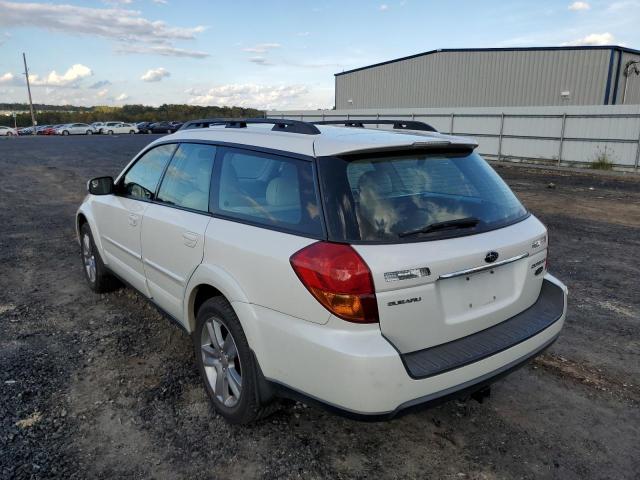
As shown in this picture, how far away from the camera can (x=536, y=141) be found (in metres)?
20.2

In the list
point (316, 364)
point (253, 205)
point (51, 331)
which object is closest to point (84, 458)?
point (316, 364)

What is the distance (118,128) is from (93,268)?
2334 inches

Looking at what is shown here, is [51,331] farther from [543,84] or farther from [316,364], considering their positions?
[543,84]

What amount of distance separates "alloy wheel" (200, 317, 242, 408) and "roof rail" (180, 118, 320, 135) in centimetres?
118

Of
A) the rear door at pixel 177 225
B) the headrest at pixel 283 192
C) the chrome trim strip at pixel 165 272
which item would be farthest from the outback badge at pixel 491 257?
the chrome trim strip at pixel 165 272

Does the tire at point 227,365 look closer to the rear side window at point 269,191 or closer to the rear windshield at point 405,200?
the rear side window at point 269,191

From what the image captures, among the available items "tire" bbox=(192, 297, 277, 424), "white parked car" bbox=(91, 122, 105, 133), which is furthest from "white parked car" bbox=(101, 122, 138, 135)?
"tire" bbox=(192, 297, 277, 424)

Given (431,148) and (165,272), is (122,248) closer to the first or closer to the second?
(165,272)

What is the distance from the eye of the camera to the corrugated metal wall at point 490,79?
25.1 m

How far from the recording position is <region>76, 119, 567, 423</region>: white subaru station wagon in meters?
2.22

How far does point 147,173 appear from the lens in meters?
3.99

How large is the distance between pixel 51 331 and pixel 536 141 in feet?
65.3

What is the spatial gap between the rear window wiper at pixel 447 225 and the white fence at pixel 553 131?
58.1ft

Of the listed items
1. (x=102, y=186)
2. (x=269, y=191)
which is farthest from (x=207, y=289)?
(x=102, y=186)
